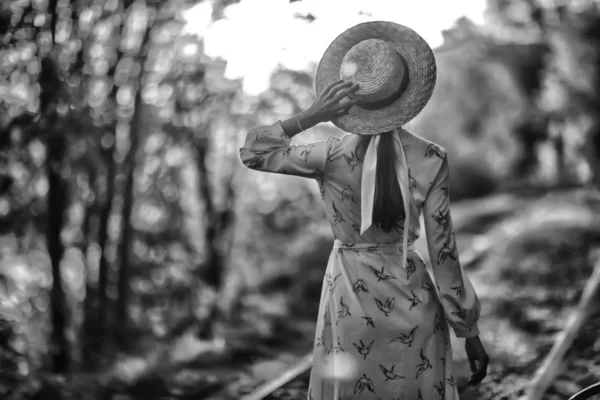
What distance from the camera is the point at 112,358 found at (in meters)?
4.12

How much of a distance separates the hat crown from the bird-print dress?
137mm

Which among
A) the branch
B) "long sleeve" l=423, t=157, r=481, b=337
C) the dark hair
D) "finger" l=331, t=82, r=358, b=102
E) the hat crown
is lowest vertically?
the branch

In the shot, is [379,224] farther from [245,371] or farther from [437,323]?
[245,371]

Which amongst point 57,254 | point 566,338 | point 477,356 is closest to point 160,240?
point 57,254

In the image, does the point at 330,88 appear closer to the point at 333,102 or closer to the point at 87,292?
the point at 333,102

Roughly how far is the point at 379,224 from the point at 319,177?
24 centimetres

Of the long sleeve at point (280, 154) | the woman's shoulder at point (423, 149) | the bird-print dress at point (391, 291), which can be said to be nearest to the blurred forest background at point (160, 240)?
the long sleeve at point (280, 154)

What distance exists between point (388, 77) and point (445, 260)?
0.59 metres

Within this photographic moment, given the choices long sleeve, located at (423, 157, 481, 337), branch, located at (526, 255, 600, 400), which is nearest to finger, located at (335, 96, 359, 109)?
long sleeve, located at (423, 157, 481, 337)

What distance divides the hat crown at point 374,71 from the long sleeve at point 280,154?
0.67ft

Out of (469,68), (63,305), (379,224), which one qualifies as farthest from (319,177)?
(469,68)

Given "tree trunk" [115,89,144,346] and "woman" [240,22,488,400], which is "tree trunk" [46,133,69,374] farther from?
"woman" [240,22,488,400]

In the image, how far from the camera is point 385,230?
192 cm

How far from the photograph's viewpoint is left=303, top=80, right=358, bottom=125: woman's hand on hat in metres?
1.87
